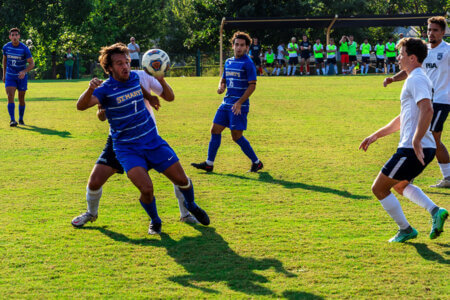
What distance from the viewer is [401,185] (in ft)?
17.9

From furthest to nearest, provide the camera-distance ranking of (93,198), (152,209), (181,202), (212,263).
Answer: (181,202) → (93,198) → (152,209) → (212,263)

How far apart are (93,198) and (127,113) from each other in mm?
1048

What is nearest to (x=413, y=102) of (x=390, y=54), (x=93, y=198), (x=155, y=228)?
(x=155, y=228)

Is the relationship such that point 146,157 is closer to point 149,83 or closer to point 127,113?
point 127,113

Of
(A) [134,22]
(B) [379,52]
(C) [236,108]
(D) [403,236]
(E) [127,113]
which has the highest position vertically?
(A) [134,22]

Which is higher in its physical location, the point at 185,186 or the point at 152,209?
the point at 185,186

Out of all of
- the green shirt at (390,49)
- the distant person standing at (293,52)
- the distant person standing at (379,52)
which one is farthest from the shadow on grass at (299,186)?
the distant person standing at (379,52)

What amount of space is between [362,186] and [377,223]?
172 cm

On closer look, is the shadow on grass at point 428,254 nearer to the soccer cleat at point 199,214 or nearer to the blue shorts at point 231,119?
the soccer cleat at point 199,214

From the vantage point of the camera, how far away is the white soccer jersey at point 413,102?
16.3 feet

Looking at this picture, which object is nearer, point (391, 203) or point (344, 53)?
point (391, 203)

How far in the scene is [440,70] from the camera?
765 cm

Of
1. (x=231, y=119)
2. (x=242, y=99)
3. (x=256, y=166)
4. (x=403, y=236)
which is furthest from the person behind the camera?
(x=256, y=166)

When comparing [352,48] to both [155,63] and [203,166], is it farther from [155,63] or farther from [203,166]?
[155,63]
